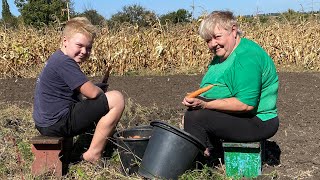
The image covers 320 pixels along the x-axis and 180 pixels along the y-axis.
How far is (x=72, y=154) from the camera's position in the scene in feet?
15.1

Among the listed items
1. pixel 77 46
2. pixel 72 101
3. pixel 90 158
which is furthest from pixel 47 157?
pixel 77 46

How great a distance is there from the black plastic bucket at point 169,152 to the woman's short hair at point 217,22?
2.62ft

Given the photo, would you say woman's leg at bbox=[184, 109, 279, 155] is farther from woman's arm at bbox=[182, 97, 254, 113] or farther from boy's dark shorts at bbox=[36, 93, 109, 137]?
boy's dark shorts at bbox=[36, 93, 109, 137]

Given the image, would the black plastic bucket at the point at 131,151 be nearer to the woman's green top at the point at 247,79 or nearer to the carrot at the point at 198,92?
the carrot at the point at 198,92

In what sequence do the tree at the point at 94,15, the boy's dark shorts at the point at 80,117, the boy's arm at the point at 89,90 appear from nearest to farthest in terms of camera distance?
the boy's arm at the point at 89,90 < the boy's dark shorts at the point at 80,117 < the tree at the point at 94,15

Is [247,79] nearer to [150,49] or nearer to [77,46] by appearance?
[77,46]

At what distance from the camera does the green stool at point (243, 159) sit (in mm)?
3686

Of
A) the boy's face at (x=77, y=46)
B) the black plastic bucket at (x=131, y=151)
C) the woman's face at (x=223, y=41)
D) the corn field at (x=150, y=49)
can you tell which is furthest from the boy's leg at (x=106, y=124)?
the corn field at (x=150, y=49)

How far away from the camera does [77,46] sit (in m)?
3.97

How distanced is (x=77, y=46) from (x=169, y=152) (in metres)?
1.23

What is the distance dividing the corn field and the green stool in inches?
285

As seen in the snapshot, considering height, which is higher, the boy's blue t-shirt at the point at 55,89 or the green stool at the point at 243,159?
the boy's blue t-shirt at the point at 55,89

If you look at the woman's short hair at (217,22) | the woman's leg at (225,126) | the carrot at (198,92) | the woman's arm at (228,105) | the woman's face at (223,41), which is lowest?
the woman's leg at (225,126)

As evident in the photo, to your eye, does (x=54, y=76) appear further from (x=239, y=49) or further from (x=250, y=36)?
(x=250, y=36)
